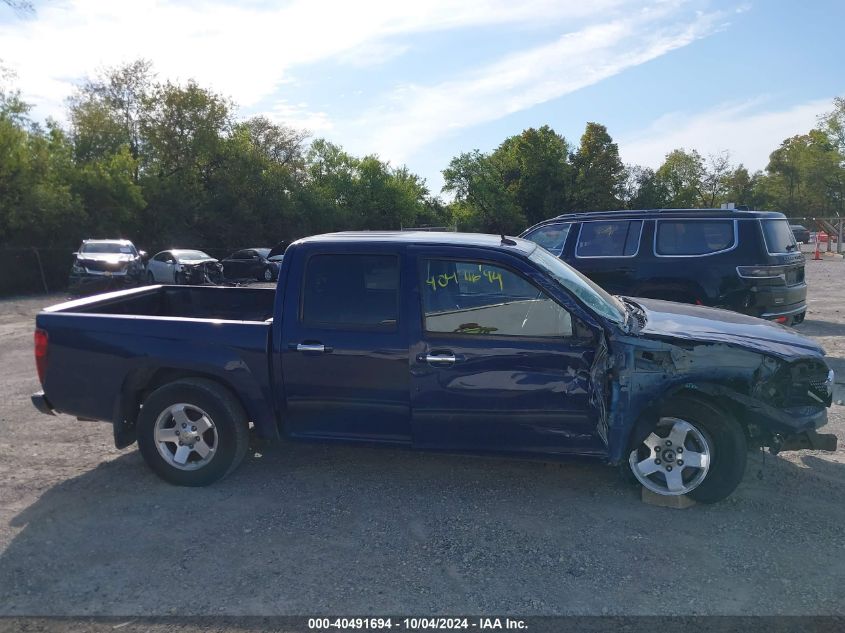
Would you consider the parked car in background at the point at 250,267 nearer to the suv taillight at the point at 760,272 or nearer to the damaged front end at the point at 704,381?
the suv taillight at the point at 760,272

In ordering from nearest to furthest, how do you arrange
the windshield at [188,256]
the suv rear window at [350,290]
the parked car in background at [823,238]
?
the suv rear window at [350,290], the windshield at [188,256], the parked car in background at [823,238]

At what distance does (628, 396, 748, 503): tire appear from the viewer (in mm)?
4328

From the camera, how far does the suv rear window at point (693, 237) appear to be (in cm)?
878

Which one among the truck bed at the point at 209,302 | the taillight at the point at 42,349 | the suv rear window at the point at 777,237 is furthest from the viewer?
the suv rear window at the point at 777,237

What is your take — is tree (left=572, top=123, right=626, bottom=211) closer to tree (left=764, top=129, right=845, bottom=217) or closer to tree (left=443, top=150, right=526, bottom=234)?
tree (left=443, top=150, right=526, bottom=234)

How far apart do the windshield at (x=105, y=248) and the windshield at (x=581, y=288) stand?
18.6 meters

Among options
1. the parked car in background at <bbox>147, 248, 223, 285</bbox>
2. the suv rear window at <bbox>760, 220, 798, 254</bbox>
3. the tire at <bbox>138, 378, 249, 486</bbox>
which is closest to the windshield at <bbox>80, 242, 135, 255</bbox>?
the parked car in background at <bbox>147, 248, 223, 285</bbox>

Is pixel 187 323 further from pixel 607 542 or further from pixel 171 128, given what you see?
pixel 171 128

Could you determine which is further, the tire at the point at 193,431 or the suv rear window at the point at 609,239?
the suv rear window at the point at 609,239

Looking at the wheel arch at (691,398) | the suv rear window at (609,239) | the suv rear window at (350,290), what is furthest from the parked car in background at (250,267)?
the wheel arch at (691,398)

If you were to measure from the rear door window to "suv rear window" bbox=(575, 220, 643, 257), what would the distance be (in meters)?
0.29

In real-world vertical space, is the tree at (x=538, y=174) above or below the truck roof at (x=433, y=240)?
above

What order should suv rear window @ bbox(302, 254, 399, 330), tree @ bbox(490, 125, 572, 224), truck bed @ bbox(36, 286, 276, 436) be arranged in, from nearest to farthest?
suv rear window @ bbox(302, 254, 399, 330), truck bed @ bbox(36, 286, 276, 436), tree @ bbox(490, 125, 572, 224)

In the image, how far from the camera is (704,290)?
337 inches
